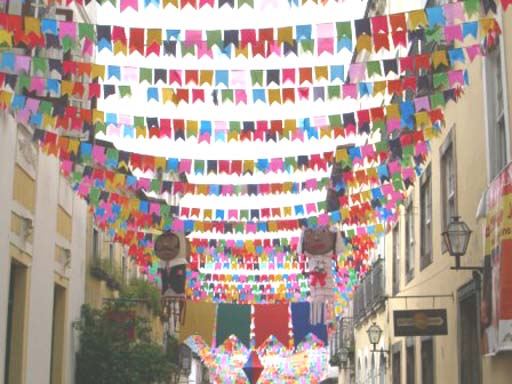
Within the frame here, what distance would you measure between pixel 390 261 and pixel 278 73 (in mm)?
12796

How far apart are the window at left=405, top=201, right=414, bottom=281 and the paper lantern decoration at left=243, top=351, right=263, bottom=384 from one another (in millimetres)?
14872

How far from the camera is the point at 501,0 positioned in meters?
9.01

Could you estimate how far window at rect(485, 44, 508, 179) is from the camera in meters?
11.7

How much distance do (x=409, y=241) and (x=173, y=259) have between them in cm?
521

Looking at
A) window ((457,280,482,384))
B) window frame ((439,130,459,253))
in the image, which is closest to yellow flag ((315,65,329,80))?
window frame ((439,130,459,253))

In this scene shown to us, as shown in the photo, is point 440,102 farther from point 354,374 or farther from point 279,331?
point 354,374

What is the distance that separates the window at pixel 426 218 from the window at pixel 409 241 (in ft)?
4.56

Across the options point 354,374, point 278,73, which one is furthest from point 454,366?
point 354,374

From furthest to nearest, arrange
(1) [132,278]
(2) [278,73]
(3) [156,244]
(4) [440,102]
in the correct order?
(1) [132,278], (3) [156,244], (4) [440,102], (2) [278,73]

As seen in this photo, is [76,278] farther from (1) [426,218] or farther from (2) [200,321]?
(1) [426,218]

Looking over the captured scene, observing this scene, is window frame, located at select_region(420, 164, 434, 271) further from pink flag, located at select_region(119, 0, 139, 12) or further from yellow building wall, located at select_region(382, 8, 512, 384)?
pink flag, located at select_region(119, 0, 139, 12)

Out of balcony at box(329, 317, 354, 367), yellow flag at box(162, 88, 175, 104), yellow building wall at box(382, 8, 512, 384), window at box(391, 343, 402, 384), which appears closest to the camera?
yellow flag at box(162, 88, 175, 104)

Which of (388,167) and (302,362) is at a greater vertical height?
(388,167)

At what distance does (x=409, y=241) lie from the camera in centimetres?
2008
